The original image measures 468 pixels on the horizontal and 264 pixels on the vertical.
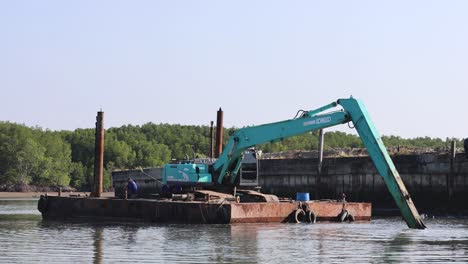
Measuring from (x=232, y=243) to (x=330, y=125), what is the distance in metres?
11.7

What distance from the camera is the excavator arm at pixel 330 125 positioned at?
40188 millimetres

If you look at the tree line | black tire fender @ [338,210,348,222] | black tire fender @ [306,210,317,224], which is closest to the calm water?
black tire fender @ [306,210,317,224]

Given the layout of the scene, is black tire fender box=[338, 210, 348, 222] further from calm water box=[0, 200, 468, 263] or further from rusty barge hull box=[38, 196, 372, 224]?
calm water box=[0, 200, 468, 263]

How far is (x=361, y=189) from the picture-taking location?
6488cm

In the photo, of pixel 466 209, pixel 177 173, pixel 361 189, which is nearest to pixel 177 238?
pixel 177 173

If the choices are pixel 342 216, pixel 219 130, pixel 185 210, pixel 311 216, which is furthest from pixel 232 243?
pixel 219 130

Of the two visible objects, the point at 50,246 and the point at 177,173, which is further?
the point at 177,173

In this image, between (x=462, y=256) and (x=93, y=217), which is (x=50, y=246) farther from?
(x=93, y=217)

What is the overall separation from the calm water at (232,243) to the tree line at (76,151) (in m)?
79.3

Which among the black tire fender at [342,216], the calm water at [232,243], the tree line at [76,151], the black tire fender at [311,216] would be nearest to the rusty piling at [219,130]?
the black tire fender at [342,216]

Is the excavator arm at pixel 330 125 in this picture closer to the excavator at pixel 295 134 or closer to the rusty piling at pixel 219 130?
the excavator at pixel 295 134

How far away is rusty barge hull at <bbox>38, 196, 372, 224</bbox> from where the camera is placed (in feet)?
139

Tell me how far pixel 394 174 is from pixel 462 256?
11.0 meters

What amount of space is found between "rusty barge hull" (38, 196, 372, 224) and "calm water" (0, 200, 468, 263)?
1.08 m
